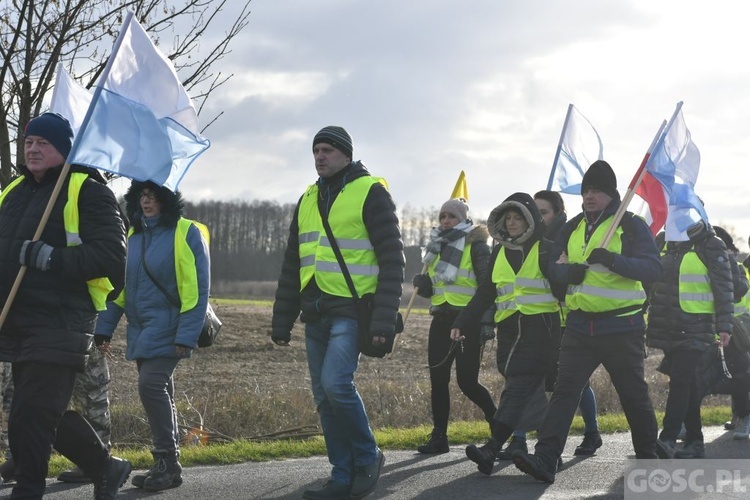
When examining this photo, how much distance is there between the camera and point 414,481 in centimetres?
754

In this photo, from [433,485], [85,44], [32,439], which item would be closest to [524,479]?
[433,485]

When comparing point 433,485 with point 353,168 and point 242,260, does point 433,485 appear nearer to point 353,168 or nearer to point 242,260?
point 353,168

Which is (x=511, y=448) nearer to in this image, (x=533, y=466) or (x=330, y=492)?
(x=533, y=466)

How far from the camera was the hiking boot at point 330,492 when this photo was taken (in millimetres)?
6547

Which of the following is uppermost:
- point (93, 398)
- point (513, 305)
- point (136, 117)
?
point (136, 117)

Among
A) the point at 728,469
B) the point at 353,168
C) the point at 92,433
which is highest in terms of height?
the point at 353,168

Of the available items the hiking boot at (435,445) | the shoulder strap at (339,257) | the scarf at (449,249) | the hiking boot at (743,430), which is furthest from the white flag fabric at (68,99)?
the hiking boot at (743,430)

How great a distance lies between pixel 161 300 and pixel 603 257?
9.74ft

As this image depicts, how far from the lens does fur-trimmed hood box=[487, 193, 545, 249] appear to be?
328 inches

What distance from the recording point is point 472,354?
9148mm

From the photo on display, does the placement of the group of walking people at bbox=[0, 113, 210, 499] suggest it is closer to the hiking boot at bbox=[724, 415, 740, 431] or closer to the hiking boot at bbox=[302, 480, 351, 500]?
the hiking boot at bbox=[302, 480, 351, 500]

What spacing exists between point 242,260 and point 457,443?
89.1 meters

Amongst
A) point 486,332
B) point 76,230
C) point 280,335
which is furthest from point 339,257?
point 486,332

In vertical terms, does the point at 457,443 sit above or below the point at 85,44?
below
